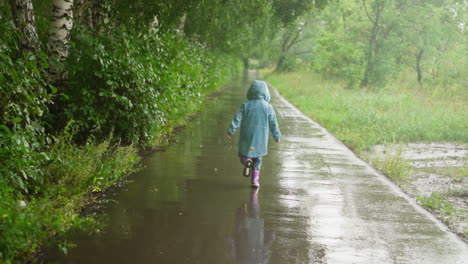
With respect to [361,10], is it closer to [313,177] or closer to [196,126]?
[196,126]

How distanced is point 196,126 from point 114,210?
314 inches

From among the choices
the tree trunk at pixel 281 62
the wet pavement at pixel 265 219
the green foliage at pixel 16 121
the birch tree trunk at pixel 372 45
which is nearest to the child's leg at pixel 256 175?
the wet pavement at pixel 265 219

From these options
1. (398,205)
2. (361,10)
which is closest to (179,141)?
(398,205)

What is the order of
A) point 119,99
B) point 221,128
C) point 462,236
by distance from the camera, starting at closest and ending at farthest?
point 462,236 < point 119,99 < point 221,128

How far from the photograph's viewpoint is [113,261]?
163 inches

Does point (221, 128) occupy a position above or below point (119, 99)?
below

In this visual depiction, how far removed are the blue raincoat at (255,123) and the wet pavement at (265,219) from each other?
1.81ft

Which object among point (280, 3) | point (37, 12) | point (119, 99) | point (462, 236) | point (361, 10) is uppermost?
point (361, 10)

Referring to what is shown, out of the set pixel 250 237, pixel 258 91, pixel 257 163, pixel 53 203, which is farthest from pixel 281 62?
pixel 53 203

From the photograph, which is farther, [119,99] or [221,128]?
[221,128]

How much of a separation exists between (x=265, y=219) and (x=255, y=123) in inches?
80.2

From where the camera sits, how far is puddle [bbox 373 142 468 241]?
237 inches

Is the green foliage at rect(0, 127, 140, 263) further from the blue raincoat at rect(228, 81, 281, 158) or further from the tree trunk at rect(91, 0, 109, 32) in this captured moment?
the tree trunk at rect(91, 0, 109, 32)

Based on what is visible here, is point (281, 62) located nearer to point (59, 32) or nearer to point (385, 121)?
point (385, 121)
